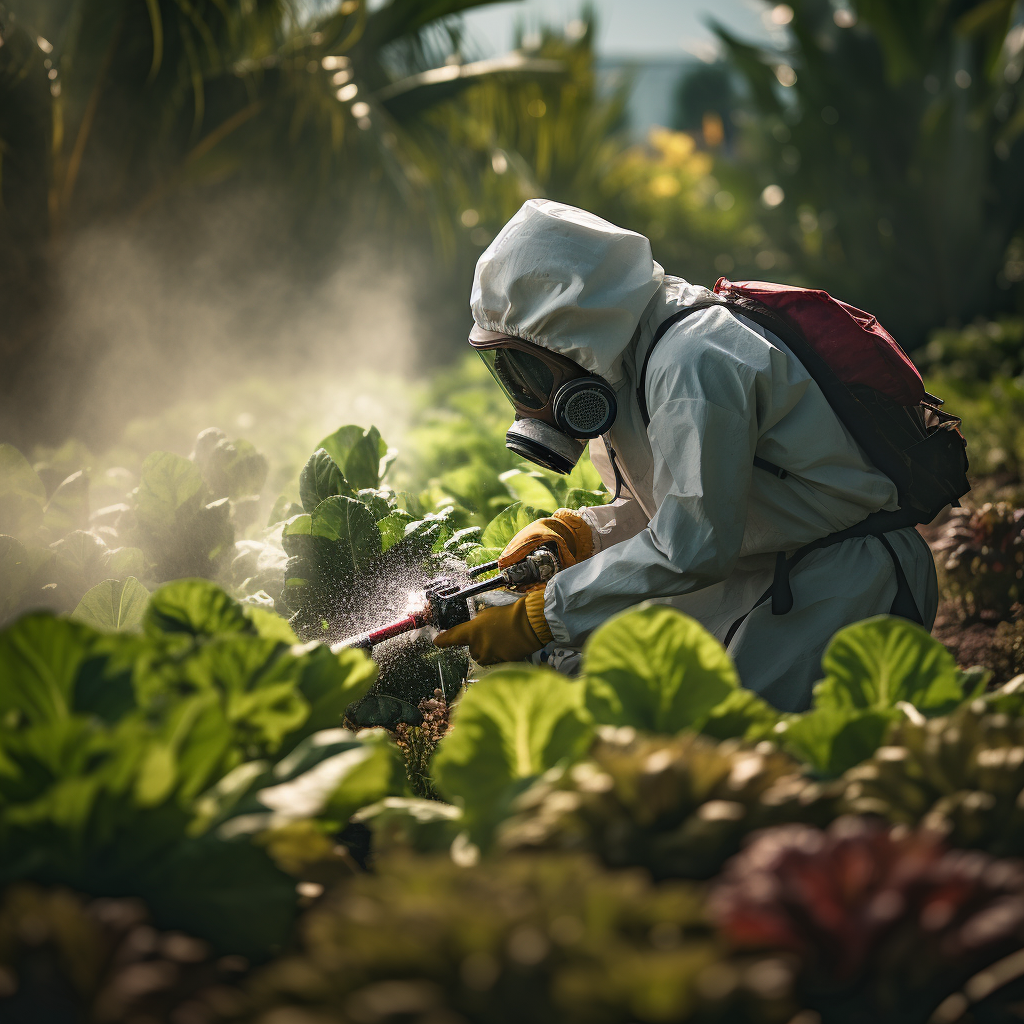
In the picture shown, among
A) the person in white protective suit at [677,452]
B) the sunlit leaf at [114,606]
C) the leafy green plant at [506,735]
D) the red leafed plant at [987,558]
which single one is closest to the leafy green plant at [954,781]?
the leafy green plant at [506,735]

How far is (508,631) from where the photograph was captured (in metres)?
2.16

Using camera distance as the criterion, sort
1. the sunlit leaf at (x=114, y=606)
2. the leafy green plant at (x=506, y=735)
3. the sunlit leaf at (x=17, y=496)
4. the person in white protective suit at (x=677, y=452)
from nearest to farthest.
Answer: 1. the leafy green plant at (x=506, y=735)
2. the sunlit leaf at (x=114, y=606)
3. the person in white protective suit at (x=677, y=452)
4. the sunlit leaf at (x=17, y=496)

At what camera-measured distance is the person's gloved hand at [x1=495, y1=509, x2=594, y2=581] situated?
234 centimetres

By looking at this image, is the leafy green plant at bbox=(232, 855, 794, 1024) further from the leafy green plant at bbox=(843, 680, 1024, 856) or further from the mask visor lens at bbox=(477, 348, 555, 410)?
the mask visor lens at bbox=(477, 348, 555, 410)

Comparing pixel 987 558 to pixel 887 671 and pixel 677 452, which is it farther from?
pixel 887 671

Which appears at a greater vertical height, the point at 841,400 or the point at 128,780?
the point at 128,780

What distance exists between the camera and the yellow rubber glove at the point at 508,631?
2.13 m

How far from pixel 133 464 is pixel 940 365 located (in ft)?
28.4

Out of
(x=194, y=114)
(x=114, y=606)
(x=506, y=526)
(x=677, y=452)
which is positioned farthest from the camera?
(x=194, y=114)

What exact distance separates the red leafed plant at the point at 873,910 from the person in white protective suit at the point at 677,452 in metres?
1.26

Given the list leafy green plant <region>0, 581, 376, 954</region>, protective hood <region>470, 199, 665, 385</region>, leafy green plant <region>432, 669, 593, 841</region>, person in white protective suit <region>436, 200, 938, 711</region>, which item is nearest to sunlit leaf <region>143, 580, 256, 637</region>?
leafy green plant <region>0, 581, 376, 954</region>

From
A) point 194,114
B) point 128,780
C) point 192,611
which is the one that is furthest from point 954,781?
point 194,114

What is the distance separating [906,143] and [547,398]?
14579 mm

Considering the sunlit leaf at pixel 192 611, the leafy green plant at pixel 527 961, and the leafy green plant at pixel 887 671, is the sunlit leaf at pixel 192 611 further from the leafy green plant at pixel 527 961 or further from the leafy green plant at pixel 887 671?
the leafy green plant at pixel 887 671
